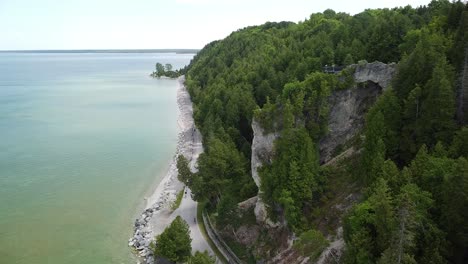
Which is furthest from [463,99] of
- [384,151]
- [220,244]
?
[220,244]

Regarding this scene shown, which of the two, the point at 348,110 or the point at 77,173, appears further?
the point at 77,173

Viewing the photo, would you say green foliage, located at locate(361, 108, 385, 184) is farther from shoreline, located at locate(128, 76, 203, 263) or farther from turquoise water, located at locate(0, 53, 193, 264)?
turquoise water, located at locate(0, 53, 193, 264)

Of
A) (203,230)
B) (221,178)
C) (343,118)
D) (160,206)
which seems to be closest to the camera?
(343,118)

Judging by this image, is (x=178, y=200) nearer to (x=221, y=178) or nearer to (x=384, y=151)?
(x=221, y=178)

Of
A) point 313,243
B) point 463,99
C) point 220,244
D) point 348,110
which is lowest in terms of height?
point 220,244

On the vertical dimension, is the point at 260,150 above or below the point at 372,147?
below

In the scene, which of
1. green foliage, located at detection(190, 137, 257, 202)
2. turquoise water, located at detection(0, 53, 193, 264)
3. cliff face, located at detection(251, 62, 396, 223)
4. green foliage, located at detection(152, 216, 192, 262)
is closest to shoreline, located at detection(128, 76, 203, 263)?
turquoise water, located at detection(0, 53, 193, 264)
